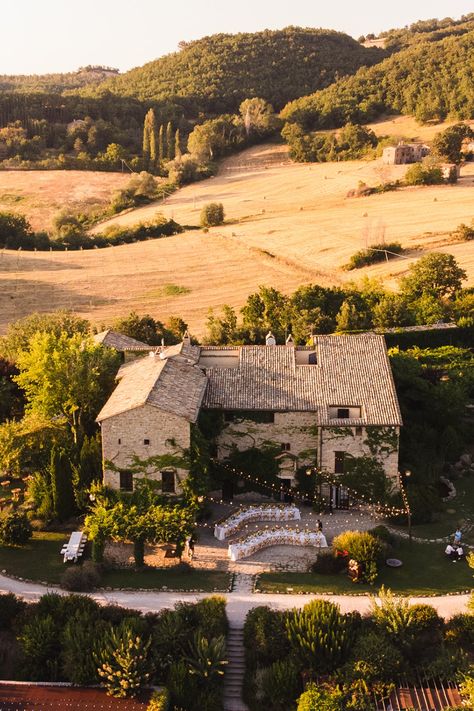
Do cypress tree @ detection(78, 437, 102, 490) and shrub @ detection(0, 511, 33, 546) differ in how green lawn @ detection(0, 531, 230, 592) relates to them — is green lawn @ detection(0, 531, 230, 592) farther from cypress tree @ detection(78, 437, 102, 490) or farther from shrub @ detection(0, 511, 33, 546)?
cypress tree @ detection(78, 437, 102, 490)

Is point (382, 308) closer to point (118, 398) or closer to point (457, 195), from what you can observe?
point (118, 398)

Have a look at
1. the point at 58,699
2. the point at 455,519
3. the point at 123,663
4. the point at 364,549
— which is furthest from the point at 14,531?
the point at 455,519

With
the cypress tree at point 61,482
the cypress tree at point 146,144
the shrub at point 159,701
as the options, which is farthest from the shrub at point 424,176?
the shrub at point 159,701

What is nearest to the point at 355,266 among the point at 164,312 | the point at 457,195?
the point at 164,312

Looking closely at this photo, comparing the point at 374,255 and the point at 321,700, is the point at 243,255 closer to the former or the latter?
the point at 374,255

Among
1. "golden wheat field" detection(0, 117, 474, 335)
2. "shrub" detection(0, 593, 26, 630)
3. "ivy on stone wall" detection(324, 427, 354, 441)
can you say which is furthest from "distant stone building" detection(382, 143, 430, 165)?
"shrub" detection(0, 593, 26, 630)

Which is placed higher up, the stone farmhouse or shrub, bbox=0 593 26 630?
the stone farmhouse

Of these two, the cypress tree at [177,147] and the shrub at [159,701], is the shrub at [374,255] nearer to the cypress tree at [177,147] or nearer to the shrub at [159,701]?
the shrub at [159,701]
